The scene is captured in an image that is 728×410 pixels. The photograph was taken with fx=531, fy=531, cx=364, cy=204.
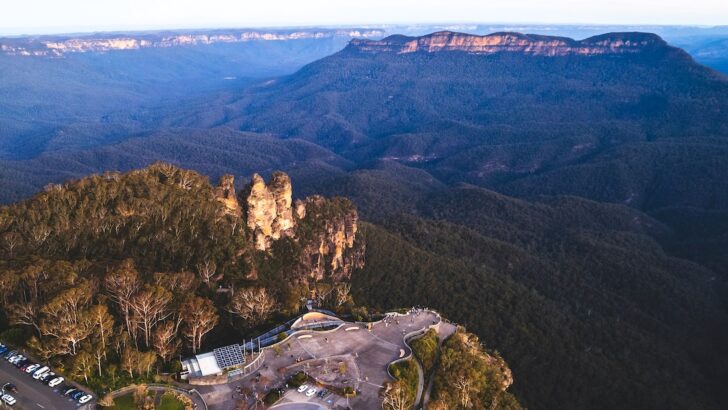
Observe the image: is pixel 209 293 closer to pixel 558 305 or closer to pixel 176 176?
pixel 176 176

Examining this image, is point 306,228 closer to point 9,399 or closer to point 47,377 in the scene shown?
point 47,377

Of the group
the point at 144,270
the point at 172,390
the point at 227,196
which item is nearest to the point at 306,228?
the point at 227,196

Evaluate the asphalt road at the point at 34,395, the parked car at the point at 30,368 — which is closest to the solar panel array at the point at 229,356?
the asphalt road at the point at 34,395

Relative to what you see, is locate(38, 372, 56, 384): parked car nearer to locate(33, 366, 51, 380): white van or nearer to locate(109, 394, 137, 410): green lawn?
locate(33, 366, 51, 380): white van

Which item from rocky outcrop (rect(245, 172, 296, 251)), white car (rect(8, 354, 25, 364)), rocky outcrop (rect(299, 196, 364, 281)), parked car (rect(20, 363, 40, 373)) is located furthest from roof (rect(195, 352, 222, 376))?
rocky outcrop (rect(299, 196, 364, 281))

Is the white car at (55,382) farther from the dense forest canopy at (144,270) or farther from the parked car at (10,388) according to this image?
the parked car at (10,388)

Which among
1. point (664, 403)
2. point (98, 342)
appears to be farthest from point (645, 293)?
point (98, 342)
